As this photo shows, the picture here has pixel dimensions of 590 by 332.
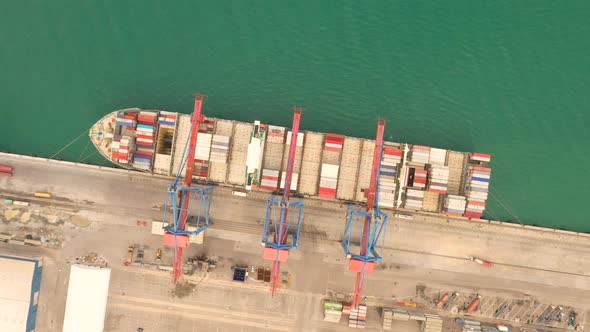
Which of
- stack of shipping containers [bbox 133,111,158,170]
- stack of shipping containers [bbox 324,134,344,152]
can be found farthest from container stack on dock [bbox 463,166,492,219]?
stack of shipping containers [bbox 133,111,158,170]

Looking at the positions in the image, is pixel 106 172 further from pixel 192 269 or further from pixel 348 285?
pixel 348 285

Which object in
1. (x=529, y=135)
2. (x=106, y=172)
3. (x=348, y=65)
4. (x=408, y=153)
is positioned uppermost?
(x=348, y=65)

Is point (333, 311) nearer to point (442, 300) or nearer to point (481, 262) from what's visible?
point (442, 300)

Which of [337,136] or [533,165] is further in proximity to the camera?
[533,165]

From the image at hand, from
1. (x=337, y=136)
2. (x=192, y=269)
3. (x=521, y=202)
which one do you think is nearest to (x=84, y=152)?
(x=192, y=269)

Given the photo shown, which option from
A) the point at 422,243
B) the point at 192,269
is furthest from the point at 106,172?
the point at 422,243

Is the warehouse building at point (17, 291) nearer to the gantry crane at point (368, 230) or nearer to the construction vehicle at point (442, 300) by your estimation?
the gantry crane at point (368, 230)

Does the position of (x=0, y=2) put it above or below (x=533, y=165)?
above
